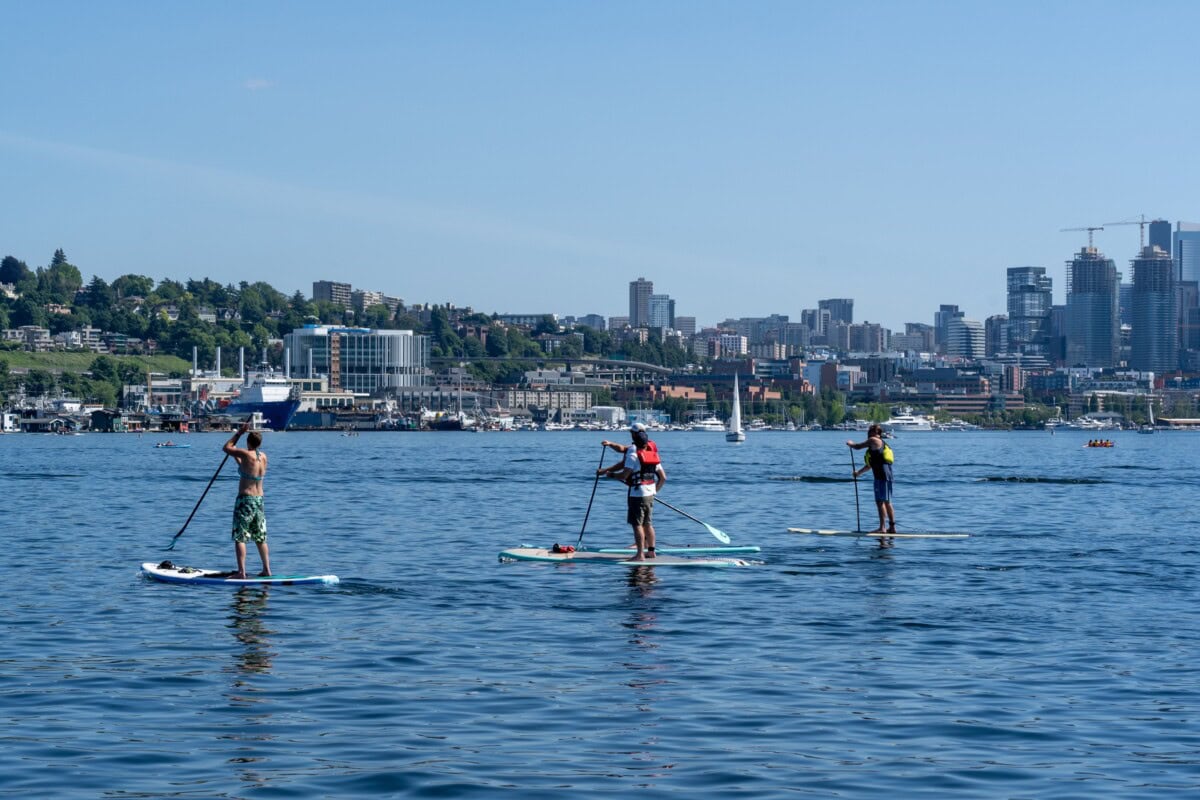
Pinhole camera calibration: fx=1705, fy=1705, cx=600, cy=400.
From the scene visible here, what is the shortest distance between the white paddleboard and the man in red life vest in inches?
200

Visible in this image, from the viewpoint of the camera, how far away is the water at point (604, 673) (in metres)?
13.7

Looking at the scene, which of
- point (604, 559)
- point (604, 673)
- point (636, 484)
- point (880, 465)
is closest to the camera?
point (604, 673)

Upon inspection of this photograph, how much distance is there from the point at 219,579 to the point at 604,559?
→ 689cm

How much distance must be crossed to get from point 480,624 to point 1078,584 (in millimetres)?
10799

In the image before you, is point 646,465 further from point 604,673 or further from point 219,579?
point 604,673

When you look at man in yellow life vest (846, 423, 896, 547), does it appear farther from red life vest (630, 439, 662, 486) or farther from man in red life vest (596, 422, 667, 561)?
red life vest (630, 439, 662, 486)

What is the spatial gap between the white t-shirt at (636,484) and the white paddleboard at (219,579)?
5.12m

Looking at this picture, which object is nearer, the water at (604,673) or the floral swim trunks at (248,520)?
the water at (604,673)

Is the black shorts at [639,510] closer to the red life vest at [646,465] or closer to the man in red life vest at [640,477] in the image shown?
Result: the man in red life vest at [640,477]

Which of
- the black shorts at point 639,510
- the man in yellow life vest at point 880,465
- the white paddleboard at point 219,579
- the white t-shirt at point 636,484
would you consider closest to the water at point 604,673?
the white paddleboard at point 219,579

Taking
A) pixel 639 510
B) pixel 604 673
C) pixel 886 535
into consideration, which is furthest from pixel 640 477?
pixel 604 673

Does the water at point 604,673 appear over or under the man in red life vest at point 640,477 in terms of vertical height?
under

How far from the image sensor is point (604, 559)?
2923 cm

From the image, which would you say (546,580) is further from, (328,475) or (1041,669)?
(328,475)
